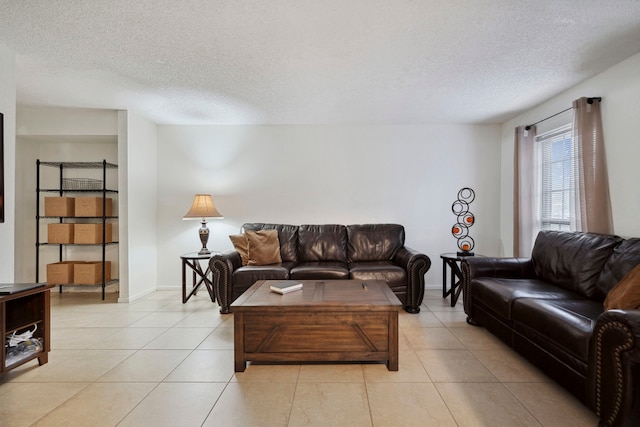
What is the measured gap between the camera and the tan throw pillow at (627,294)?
1.92m

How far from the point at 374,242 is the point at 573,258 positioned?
218 cm

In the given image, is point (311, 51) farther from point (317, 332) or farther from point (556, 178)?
point (556, 178)

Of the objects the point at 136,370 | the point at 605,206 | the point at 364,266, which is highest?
the point at 605,206

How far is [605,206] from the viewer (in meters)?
2.90

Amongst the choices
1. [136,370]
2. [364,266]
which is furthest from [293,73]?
[136,370]

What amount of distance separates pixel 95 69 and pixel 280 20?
1976 millimetres

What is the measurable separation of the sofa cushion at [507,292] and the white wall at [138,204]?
4.17 metres

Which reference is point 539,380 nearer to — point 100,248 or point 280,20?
point 280,20

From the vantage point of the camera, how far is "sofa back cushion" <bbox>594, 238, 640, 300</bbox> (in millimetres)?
2334

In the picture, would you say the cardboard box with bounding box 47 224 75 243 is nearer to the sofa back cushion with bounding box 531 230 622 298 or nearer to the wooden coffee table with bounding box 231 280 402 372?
the wooden coffee table with bounding box 231 280 402 372

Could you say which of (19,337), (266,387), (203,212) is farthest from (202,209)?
(266,387)

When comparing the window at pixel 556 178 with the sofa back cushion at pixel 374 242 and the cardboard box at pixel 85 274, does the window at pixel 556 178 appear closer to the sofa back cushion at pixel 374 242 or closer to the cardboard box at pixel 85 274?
the sofa back cushion at pixel 374 242

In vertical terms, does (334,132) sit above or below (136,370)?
above

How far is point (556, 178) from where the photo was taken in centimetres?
375
